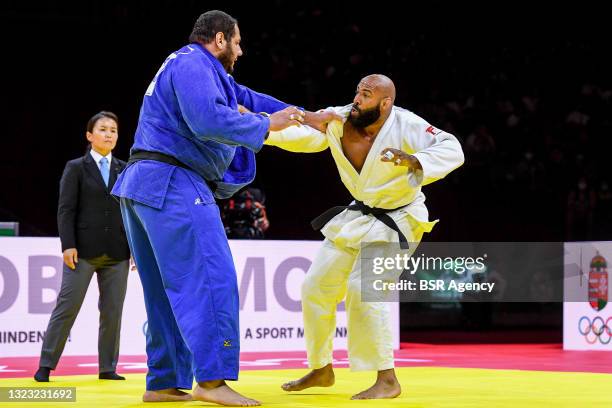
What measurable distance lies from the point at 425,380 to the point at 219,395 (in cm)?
188

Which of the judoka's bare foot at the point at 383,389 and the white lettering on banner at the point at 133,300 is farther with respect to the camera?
the white lettering on banner at the point at 133,300

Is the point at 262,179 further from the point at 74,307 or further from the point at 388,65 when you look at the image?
the point at 74,307

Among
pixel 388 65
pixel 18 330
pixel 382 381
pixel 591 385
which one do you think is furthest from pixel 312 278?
pixel 388 65

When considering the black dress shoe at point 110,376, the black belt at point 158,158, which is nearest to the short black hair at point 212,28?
the black belt at point 158,158

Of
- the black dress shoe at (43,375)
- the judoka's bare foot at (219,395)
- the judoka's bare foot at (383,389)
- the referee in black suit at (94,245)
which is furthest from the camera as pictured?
the referee in black suit at (94,245)

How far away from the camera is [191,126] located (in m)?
3.75

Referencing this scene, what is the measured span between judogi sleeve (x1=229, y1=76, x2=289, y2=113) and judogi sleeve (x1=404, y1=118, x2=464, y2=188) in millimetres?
645

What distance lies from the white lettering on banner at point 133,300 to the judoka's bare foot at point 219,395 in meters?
4.08

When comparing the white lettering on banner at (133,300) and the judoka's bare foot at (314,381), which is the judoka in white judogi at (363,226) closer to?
the judoka's bare foot at (314,381)

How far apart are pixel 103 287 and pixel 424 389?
221 cm

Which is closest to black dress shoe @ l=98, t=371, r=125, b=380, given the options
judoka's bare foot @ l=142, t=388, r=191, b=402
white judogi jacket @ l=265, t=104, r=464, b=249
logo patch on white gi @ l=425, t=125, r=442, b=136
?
judoka's bare foot @ l=142, t=388, r=191, b=402

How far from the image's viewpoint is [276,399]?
4.14m

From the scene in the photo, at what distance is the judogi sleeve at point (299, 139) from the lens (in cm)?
446

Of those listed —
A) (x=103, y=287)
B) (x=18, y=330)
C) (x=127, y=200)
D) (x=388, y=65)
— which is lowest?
(x=18, y=330)
